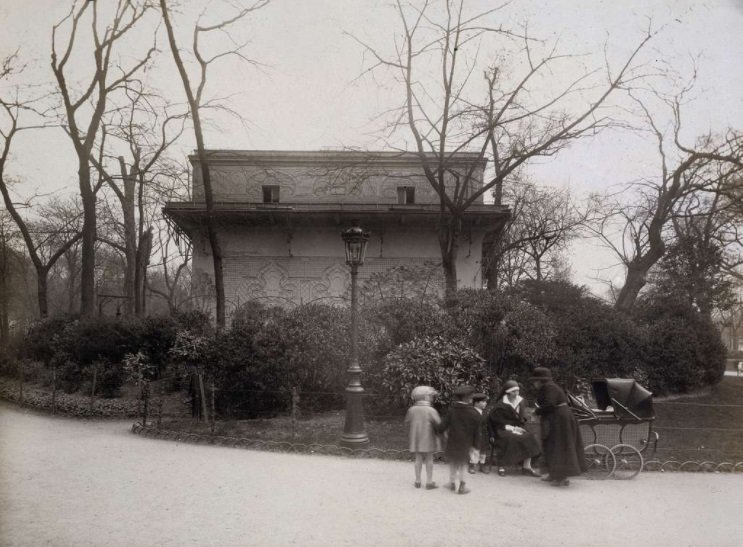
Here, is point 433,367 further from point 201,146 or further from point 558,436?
point 201,146

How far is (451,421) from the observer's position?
25.6 ft

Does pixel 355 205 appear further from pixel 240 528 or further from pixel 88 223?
pixel 240 528

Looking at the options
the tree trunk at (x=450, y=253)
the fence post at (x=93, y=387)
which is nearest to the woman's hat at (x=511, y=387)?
the tree trunk at (x=450, y=253)

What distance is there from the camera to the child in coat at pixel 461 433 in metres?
7.55

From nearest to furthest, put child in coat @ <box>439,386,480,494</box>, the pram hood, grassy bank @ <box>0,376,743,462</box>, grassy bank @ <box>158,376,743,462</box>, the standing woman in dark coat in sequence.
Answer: child in coat @ <box>439,386,480,494</box> → the standing woman in dark coat → the pram hood → grassy bank @ <box>158,376,743,462</box> → grassy bank @ <box>0,376,743,462</box>

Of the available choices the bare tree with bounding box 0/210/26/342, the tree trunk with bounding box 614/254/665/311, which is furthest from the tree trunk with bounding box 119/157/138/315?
the tree trunk with bounding box 614/254/665/311

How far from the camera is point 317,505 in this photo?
22.3 feet

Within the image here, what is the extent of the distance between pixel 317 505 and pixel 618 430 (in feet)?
16.6

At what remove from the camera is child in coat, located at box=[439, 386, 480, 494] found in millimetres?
7555

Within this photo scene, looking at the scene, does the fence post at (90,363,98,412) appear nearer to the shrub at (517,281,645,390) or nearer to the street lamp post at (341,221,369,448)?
the street lamp post at (341,221,369,448)

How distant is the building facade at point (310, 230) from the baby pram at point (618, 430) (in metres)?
13.2

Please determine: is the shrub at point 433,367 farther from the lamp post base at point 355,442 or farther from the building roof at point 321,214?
the building roof at point 321,214

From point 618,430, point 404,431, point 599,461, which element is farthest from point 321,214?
point 599,461

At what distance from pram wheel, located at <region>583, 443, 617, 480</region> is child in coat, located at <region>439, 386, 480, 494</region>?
210cm
